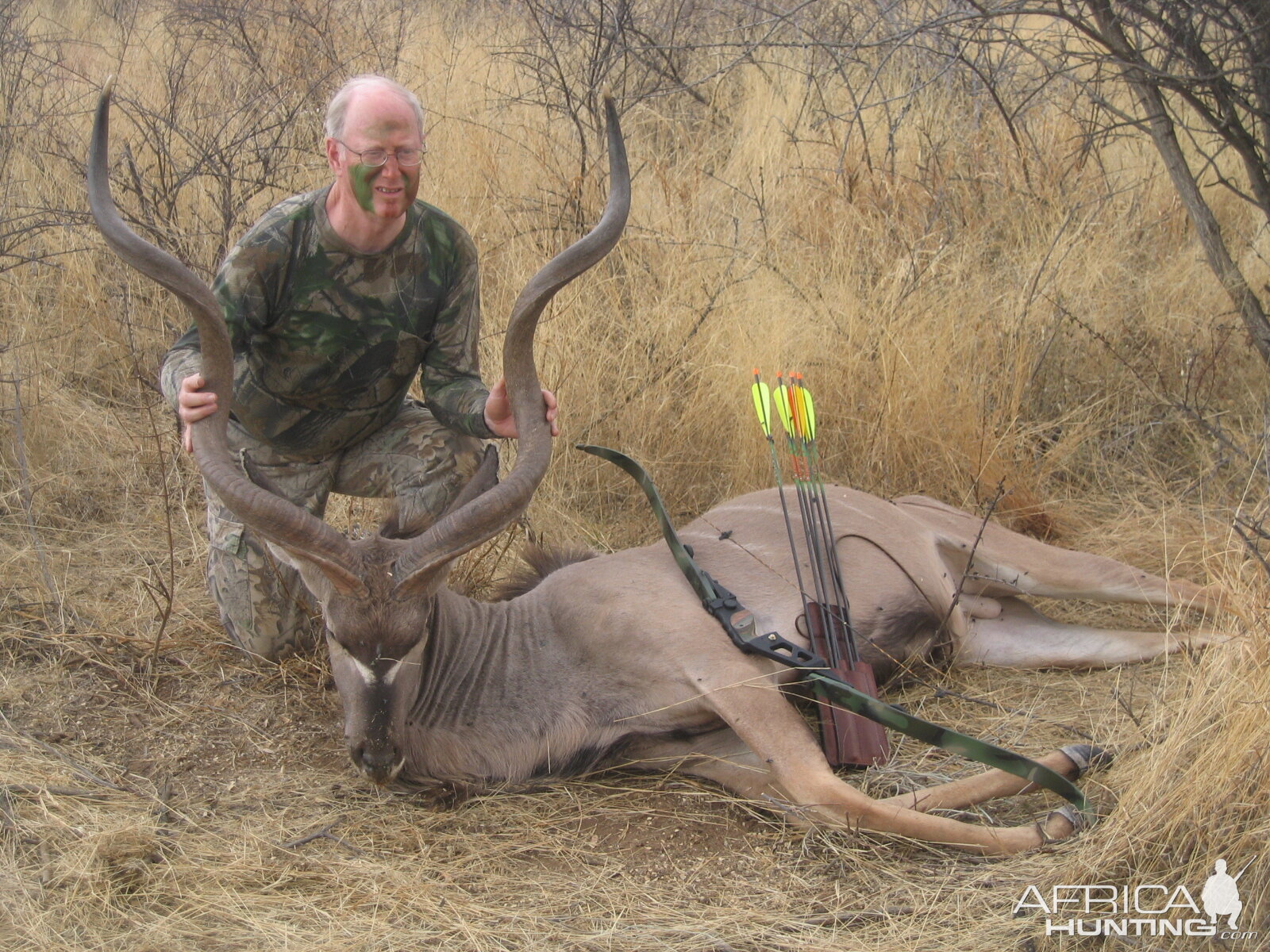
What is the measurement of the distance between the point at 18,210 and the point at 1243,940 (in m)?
6.53

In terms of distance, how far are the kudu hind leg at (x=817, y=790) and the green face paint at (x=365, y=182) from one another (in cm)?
188

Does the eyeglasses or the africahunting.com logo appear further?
the eyeglasses

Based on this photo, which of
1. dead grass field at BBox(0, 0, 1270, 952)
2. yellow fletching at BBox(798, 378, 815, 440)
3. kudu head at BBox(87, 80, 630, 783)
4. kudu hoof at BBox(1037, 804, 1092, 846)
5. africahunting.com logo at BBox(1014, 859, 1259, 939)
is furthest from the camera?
yellow fletching at BBox(798, 378, 815, 440)

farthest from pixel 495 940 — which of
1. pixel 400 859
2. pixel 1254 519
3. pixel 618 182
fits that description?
pixel 1254 519

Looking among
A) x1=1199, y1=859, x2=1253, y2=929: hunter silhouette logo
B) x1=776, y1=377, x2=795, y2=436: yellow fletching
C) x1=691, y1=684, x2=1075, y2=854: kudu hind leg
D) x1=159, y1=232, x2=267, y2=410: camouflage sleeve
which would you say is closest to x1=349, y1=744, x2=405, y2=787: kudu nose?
x1=691, y1=684, x2=1075, y2=854: kudu hind leg

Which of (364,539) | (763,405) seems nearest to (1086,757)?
(763,405)

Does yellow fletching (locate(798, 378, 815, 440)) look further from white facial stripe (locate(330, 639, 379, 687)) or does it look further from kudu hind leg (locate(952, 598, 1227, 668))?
white facial stripe (locate(330, 639, 379, 687))

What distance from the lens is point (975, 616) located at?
445 centimetres

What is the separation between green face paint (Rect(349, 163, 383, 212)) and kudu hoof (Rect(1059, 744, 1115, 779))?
263 centimetres

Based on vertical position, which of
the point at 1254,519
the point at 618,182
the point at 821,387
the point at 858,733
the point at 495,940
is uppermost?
the point at 618,182

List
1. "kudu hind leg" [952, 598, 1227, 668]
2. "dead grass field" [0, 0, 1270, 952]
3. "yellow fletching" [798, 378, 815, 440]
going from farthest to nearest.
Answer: "yellow fletching" [798, 378, 815, 440] → "kudu hind leg" [952, 598, 1227, 668] → "dead grass field" [0, 0, 1270, 952]

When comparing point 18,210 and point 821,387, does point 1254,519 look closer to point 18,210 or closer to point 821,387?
point 821,387

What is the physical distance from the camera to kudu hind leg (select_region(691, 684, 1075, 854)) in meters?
3.07

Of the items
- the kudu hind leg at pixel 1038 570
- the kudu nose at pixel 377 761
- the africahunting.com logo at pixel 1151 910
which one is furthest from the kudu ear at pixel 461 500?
the africahunting.com logo at pixel 1151 910
